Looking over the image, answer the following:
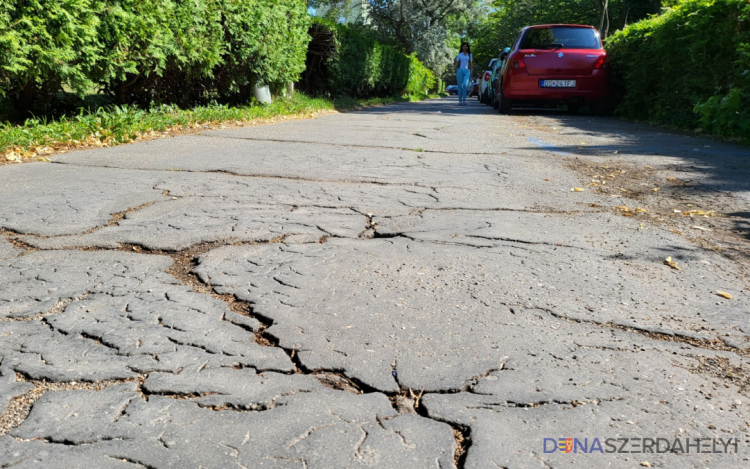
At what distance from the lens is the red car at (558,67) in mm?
11812

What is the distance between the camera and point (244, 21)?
32.1 ft

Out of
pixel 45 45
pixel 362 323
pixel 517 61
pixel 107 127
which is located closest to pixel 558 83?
pixel 517 61

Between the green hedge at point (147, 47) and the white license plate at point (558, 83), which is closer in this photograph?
the green hedge at point (147, 47)

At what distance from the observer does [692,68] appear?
9273 mm

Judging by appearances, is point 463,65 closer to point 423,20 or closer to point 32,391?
point 32,391

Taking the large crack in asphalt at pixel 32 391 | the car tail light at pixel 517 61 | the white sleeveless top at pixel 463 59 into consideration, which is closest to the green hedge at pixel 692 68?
the car tail light at pixel 517 61

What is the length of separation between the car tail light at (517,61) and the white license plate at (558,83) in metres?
0.52

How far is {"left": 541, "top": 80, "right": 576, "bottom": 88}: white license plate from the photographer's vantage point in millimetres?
11906

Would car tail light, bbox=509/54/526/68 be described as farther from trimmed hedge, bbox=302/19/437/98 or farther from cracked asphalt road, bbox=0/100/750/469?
cracked asphalt road, bbox=0/100/750/469

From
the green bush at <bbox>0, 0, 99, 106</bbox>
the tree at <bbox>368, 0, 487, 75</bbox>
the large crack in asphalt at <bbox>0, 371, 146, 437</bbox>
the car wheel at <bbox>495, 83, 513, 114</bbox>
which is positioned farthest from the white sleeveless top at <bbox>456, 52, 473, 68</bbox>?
the tree at <bbox>368, 0, 487, 75</bbox>

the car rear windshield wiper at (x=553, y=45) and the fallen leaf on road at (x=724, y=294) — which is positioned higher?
the car rear windshield wiper at (x=553, y=45)

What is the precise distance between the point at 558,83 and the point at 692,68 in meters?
2.93

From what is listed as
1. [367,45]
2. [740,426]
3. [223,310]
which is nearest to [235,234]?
[223,310]

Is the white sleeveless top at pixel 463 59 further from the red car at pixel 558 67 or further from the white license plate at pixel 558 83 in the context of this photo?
Answer: the white license plate at pixel 558 83
